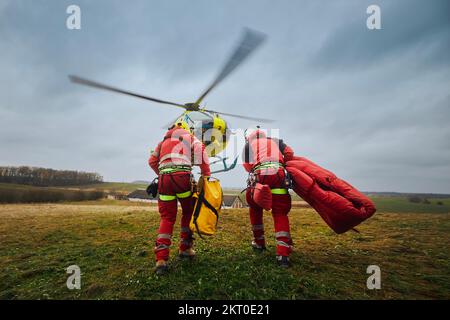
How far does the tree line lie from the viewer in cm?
7975

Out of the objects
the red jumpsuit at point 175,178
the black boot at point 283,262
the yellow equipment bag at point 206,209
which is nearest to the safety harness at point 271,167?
the yellow equipment bag at point 206,209

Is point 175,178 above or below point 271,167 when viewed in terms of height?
below

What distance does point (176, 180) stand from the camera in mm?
4344

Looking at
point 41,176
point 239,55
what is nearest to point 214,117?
point 239,55

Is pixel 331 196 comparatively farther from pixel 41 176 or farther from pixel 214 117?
pixel 41 176

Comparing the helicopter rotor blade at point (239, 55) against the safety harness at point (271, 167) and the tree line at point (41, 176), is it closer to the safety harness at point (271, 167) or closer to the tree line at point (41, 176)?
the safety harness at point (271, 167)

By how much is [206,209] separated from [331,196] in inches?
100

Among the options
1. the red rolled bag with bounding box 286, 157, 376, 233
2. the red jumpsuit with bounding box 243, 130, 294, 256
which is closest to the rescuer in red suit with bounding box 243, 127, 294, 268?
the red jumpsuit with bounding box 243, 130, 294, 256

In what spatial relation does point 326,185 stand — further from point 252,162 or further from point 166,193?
point 166,193

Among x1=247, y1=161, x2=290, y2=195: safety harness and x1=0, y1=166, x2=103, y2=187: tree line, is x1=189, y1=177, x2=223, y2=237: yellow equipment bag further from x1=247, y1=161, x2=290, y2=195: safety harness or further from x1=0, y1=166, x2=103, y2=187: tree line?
x1=0, y1=166, x2=103, y2=187: tree line

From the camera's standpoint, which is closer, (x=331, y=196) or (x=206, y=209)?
(x=331, y=196)

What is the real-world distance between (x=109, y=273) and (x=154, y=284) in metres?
1.18

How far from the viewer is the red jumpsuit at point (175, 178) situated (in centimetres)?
413

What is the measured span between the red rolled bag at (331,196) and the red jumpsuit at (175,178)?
2.09m
